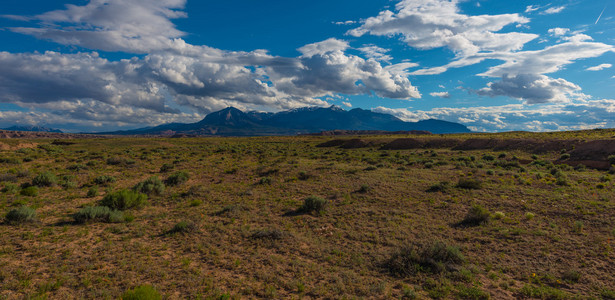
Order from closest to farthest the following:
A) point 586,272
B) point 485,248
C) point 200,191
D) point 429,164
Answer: point 586,272 → point 485,248 → point 200,191 → point 429,164

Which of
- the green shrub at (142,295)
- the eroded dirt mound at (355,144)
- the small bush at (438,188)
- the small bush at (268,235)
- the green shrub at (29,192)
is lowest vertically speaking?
the small bush at (268,235)

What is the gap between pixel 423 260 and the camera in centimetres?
992

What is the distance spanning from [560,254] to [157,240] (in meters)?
18.9

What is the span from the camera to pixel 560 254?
10703mm

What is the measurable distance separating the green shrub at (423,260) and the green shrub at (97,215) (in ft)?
49.7

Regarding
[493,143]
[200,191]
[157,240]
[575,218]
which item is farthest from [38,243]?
[493,143]

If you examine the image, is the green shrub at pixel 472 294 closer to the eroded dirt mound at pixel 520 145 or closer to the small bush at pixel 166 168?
the small bush at pixel 166 168

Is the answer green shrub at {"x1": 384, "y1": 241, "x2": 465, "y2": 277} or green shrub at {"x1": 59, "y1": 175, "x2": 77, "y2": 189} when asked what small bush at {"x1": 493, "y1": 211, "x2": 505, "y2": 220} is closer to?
green shrub at {"x1": 384, "y1": 241, "x2": 465, "y2": 277}

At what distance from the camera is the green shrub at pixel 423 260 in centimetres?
953

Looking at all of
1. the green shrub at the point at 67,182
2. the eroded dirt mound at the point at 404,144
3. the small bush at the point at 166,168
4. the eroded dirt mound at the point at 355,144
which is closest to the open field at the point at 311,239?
the green shrub at the point at 67,182

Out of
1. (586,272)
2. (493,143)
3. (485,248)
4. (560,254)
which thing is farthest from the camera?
(493,143)

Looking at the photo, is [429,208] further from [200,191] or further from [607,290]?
[200,191]

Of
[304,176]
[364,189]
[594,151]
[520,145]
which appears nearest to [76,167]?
[304,176]

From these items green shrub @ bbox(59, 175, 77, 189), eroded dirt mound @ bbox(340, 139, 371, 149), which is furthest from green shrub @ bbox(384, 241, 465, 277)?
eroded dirt mound @ bbox(340, 139, 371, 149)
